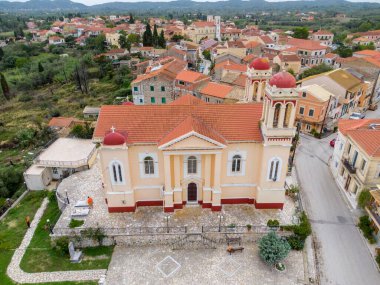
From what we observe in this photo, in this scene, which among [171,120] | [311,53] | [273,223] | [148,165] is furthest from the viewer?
[311,53]

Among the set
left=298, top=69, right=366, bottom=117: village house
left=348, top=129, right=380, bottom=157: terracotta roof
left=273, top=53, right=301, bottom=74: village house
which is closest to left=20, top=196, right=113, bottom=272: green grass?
left=348, top=129, right=380, bottom=157: terracotta roof

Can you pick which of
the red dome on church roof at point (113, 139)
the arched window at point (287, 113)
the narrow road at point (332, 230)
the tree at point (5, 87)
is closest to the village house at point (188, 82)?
the narrow road at point (332, 230)

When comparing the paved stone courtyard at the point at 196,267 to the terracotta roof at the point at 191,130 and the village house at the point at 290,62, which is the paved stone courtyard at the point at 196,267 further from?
the village house at the point at 290,62

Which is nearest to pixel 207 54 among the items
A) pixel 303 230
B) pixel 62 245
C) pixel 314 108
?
pixel 314 108

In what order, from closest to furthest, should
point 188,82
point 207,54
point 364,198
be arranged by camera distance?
point 364,198 → point 188,82 → point 207,54

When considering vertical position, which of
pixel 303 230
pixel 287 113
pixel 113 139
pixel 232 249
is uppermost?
pixel 287 113

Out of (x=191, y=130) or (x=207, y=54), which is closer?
(x=191, y=130)

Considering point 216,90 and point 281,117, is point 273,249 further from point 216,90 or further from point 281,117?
point 216,90
